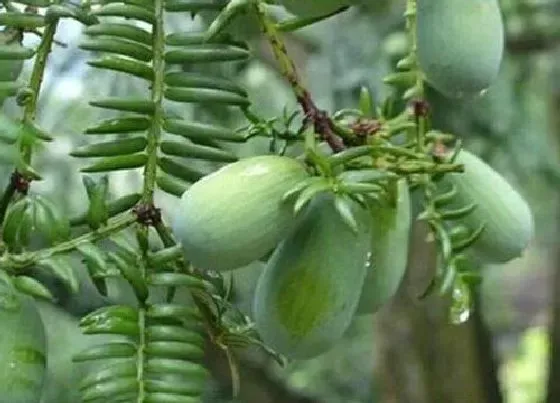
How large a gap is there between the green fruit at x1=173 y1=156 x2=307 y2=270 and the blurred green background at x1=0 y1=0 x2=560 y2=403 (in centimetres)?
55

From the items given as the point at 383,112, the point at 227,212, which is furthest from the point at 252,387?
the point at 227,212

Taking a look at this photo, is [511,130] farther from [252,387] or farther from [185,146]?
[185,146]

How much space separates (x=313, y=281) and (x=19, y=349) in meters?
0.10

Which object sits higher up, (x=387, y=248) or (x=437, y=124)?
(x=387, y=248)

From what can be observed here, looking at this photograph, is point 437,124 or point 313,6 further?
point 437,124

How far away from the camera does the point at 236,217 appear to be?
16.6 inches

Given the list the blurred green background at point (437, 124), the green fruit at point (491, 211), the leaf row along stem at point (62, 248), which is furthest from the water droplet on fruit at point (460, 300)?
the blurred green background at point (437, 124)

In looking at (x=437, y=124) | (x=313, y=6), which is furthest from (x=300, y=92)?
(x=437, y=124)

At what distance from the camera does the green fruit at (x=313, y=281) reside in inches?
17.5

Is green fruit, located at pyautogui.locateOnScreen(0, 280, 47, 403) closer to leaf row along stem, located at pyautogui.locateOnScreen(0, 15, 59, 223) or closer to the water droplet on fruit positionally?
leaf row along stem, located at pyautogui.locateOnScreen(0, 15, 59, 223)

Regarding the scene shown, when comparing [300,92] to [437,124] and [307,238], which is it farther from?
[437,124]

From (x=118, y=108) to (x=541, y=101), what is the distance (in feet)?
A: 4.37

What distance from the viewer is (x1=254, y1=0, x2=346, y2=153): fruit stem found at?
455 millimetres

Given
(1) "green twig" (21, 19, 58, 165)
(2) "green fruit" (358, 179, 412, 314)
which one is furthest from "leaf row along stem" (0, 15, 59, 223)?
(2) "green fruit" (358, 179, 412, 314)
